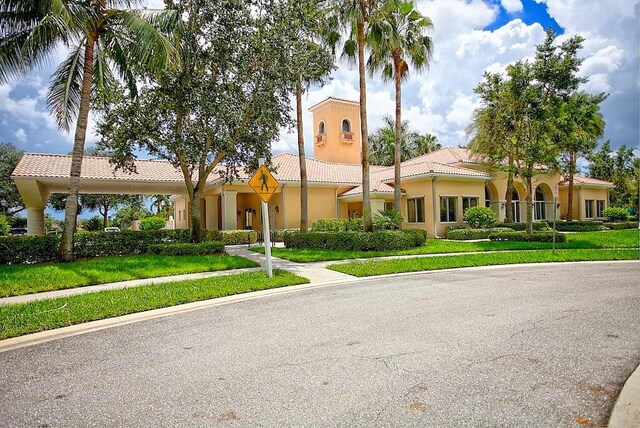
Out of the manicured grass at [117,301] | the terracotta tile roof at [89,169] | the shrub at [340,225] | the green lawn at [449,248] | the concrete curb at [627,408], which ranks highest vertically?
the terracotta tile roof at [89,169]

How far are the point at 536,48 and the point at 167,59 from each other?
19.8 metres

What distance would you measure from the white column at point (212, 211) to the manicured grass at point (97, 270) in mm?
13498

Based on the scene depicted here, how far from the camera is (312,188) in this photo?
27281mm

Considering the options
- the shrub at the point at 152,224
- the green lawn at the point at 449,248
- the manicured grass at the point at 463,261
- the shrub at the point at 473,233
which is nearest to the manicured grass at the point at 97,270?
the green lawn at the point at 449,248

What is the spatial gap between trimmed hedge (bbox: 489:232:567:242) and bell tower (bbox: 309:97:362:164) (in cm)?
1672

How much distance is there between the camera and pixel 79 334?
6184 millimetres

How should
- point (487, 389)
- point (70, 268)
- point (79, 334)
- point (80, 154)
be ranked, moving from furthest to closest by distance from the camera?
point (80, 154) < point (70, 268) < point (79, 334) < point (487, 389)

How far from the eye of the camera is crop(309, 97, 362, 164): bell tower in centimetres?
3538

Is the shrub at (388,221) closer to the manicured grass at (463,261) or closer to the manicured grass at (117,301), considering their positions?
the manicured grass at (463,261)

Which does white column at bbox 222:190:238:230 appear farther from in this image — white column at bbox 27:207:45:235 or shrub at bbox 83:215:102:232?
shrub at bbox 83:215:102:232

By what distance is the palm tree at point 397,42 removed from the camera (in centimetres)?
1811

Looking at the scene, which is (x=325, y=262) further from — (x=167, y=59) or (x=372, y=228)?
(x=167, y=59)

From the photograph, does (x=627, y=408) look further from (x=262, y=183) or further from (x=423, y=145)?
(x=423, y=145)

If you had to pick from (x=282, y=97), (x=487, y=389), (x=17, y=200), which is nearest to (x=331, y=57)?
(x=282, y=97)
